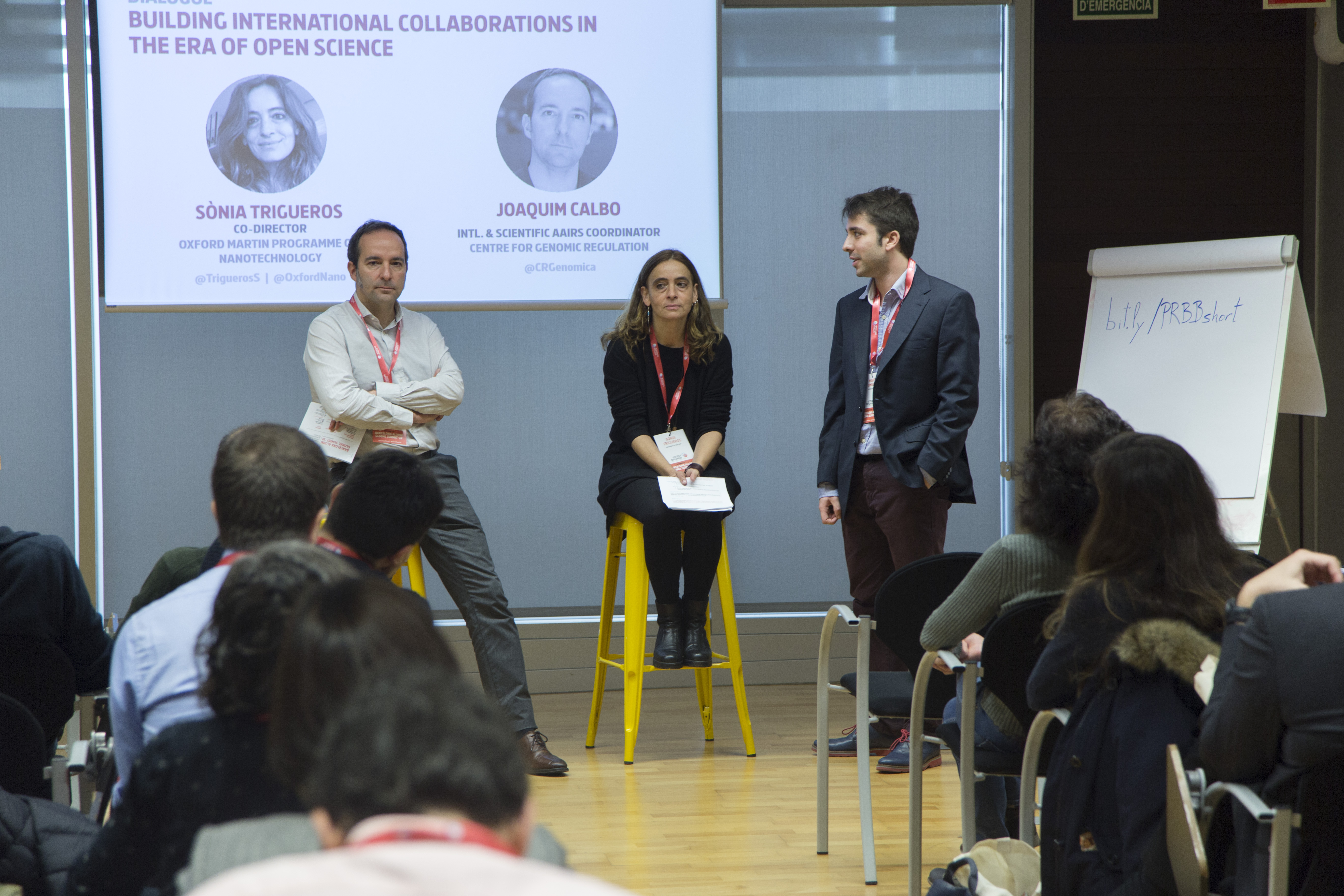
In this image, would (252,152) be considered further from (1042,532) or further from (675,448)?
(1042,532)

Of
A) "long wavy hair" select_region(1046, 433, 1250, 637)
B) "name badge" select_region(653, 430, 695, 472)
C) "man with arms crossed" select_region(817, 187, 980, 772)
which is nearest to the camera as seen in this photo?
"long wavy hair" select_region(1046, 433, 1250, 637)

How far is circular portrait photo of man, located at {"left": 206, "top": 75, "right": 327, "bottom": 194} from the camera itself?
14.7 feet

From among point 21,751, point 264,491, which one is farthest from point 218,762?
point 21,751

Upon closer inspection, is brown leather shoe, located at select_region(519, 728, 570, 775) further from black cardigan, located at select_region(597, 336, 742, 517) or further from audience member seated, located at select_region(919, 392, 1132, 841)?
audience member seated, located at select_region(919, 392, 1132, 841)

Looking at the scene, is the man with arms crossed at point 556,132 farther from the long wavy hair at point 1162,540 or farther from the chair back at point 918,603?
the long wavy hair at point 1162,540

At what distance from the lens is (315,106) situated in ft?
14.8

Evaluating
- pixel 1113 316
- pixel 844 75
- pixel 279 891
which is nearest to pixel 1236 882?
pixel 279 891

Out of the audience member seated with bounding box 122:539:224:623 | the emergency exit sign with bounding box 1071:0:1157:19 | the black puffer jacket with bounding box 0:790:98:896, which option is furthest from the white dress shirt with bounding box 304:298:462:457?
the emergency exit sign with bounding box 1071:0:1157:19

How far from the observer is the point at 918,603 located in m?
2.90

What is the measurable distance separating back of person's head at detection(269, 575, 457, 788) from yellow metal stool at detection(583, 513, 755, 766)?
Answer: 2.93 metres

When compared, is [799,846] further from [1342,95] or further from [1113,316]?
[1342,95]

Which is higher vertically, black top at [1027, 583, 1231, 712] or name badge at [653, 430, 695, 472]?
name badge at [653, 430, 695, 472]

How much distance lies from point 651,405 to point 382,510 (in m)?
2.09

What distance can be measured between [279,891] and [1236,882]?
1589 millimetres
